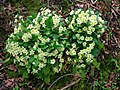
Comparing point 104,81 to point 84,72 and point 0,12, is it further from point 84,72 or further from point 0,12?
point 0,12

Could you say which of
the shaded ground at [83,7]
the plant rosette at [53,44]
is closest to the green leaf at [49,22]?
the plant rosette at [53,44]

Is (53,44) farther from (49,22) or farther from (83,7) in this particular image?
(83,7)

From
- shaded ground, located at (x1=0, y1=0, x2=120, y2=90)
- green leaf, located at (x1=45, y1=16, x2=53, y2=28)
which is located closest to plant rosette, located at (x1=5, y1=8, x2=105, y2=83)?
green leaf, located at (x1=45, y1=16, x2=53, y2=28)

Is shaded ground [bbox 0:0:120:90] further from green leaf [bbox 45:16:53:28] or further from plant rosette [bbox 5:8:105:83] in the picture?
green leaf [bbox 45:16:53:28]

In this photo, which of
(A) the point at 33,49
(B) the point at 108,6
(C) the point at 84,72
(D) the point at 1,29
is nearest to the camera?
(A) the point at 33,49

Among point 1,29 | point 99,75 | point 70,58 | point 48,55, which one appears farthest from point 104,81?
point 1,29

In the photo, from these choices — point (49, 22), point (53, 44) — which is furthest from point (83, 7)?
point (53, 44)
